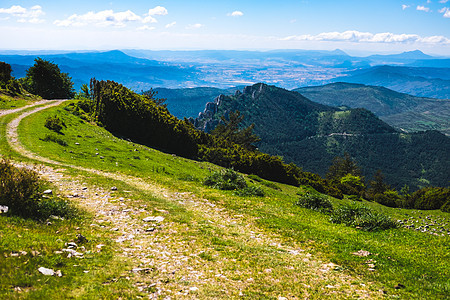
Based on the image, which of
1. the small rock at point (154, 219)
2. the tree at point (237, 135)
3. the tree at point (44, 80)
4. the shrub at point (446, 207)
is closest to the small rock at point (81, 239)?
the small rock at point (154, 219)

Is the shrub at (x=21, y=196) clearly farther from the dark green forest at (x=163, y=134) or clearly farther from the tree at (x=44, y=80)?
the tree at (x=44, y=80)

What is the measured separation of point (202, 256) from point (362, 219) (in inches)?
389

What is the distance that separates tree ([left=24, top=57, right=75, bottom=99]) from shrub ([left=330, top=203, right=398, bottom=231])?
6836cm

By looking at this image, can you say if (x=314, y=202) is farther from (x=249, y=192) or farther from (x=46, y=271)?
(x=46, y=271)

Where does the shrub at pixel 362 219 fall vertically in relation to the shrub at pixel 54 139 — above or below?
below

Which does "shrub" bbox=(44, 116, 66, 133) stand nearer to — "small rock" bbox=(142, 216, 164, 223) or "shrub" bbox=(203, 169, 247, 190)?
"shrub" bbox=(203, 169, 247, 190)

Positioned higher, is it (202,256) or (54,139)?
(54,139)

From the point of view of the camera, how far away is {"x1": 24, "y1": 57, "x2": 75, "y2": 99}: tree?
60562mm

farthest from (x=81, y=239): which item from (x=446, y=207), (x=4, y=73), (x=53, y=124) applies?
(x=4, y=73)

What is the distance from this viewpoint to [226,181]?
22.4 metres

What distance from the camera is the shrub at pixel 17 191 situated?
10195 millimetres

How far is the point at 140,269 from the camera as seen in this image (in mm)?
8289

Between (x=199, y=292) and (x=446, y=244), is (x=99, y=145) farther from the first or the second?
(x=446, y=244)

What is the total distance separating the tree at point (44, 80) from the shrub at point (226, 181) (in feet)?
190
